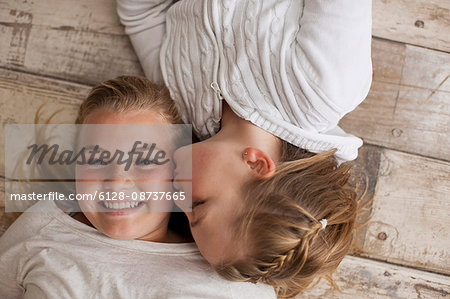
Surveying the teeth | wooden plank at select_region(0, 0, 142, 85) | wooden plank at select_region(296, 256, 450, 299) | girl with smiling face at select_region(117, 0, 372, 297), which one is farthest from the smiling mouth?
wooden plank at select_region(296, 256, 450, 299)

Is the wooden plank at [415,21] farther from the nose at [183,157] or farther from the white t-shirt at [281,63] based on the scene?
the nose at [183,157]

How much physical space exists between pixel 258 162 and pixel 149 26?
0.47 metres

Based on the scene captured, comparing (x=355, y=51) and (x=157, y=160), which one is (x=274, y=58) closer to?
(x=355, y=51)

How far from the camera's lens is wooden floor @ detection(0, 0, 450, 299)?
114 centimetres

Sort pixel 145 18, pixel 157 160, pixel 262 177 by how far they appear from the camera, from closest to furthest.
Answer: pixel 262 177 < pixel 157 160 < pixel 145 18

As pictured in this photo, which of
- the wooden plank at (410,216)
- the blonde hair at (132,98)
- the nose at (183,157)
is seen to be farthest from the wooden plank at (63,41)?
the wooden plank at (410,216)

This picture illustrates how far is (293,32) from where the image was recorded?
0.93 m

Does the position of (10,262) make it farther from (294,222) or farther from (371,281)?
(371,281)

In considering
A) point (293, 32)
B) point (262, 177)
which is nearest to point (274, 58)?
point (293, 32)

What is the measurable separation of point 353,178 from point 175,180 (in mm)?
499

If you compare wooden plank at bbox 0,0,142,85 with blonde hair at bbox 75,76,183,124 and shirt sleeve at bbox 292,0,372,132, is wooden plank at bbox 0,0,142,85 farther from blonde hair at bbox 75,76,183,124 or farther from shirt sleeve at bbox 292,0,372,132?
shirt sleeve at bbox 292,0,372,132

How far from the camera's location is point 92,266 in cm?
96

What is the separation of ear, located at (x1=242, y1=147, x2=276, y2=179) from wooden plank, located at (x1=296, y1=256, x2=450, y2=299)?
17.1 inches

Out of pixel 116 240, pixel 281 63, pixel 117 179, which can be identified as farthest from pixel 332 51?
pixel 116 240
